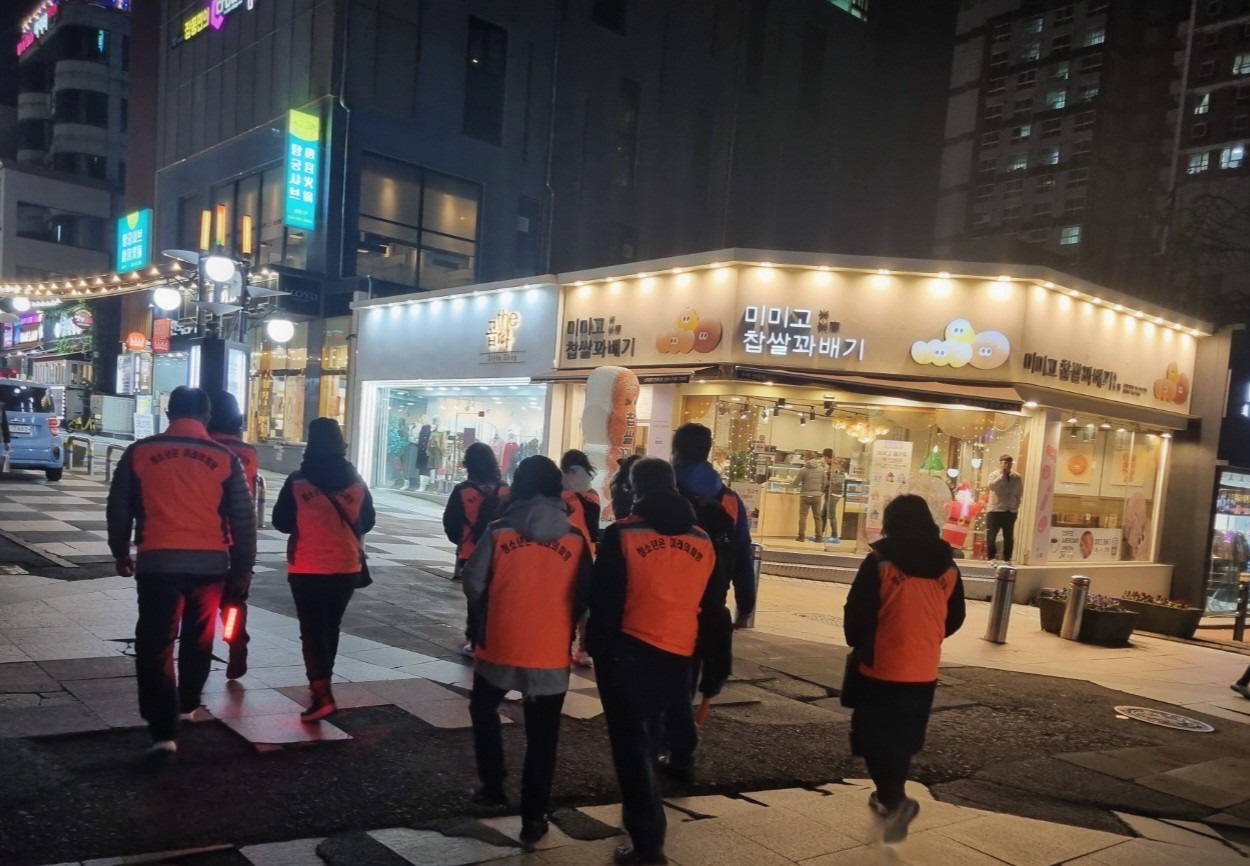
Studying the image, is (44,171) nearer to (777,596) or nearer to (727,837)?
(777,596)

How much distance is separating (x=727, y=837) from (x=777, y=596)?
28.0 ft

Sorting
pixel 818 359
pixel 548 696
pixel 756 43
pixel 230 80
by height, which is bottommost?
pixel 548 696

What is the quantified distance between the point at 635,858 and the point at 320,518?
2.78 m

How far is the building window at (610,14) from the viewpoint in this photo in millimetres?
30250

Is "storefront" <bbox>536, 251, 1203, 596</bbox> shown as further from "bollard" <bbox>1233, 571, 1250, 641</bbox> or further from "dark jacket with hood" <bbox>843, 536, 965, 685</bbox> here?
"dark jacket with hood" <bbox>843, 536, 965, 685</bbox>

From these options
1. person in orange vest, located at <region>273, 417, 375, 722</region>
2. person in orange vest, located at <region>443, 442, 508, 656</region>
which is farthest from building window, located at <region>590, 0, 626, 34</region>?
person in orange vest, located at <region>273, 417, 375, 722</region>

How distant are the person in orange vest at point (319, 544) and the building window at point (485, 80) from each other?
24.1 meters

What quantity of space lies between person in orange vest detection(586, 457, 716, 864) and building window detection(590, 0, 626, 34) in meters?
29.6

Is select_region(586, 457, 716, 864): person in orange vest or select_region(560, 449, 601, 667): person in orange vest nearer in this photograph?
select_region(586, 457, 716, 864): person in orange vest

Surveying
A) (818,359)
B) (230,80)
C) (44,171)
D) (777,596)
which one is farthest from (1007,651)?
(44,171)

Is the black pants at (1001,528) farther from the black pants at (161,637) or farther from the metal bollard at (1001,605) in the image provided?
the black pants at (161,637)

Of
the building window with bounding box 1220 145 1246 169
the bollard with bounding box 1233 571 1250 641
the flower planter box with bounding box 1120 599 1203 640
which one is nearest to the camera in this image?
the flower planter box with bounding box 1120 599 1203 640

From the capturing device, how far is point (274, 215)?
90.4 ft

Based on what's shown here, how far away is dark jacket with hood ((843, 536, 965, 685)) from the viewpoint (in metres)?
4.40
